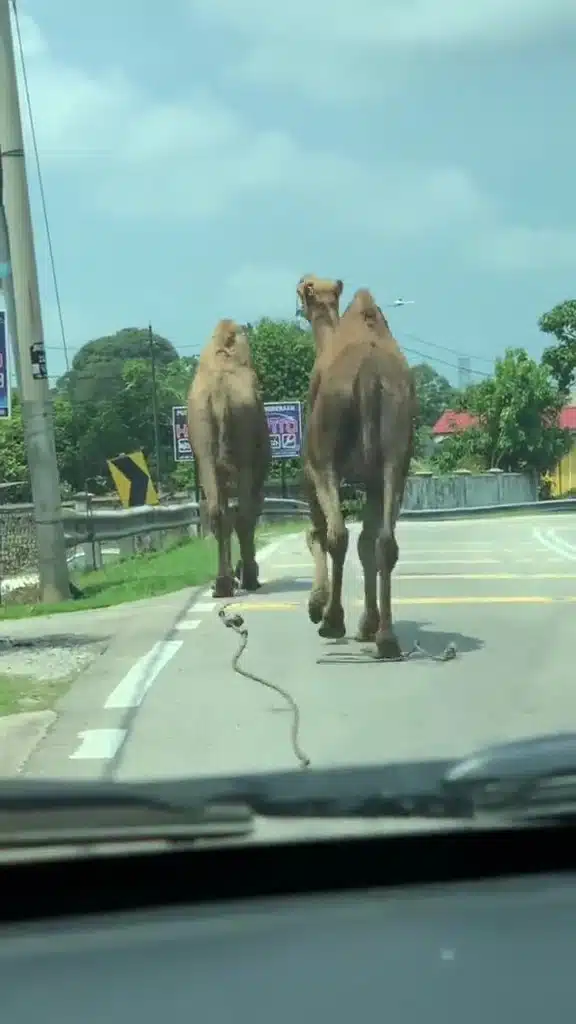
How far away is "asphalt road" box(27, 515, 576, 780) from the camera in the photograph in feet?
21.5

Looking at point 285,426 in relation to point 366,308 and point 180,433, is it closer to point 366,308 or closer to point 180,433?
point 180,433

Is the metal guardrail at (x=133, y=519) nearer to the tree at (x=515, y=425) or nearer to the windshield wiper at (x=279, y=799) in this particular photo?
the windshield wiper at (x=279, y=799)

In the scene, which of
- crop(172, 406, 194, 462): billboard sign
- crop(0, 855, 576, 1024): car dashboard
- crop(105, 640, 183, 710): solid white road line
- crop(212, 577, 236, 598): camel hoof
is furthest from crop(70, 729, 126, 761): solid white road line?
crop(172, 406, 194, 462): billboard sign

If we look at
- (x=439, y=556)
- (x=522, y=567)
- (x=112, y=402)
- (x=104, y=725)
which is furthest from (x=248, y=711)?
(x=112, y=402)

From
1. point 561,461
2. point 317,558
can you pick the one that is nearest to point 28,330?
point 317,558

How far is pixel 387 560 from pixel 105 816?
639cm

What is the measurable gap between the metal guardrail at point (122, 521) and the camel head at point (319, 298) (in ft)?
11.2

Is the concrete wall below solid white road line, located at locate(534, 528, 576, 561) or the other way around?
below

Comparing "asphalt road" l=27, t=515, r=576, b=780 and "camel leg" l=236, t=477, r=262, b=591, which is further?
"camel leg" l=236, t=477, r=262, b=591

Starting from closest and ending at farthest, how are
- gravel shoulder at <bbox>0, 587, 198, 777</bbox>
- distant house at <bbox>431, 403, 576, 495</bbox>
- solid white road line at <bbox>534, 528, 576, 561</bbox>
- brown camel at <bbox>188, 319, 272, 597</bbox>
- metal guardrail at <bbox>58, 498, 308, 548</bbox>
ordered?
gravel shoulder at <bbox>0, 587, 198, 777</bbox> → brown camel at <bbox>188, 319, 272, 597</bbox> → metal guardrail at <bbox>58, 498, 308, 548</bbox> → solid white road line at <bbox>534, 528, 576, 561</bbox> → distant house at <bbox>431, 403, 576, 495</bbox>

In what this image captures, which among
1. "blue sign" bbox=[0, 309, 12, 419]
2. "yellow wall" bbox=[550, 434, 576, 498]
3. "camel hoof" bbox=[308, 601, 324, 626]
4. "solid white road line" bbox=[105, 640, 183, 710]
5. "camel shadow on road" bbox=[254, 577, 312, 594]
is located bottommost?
"yellow wall" bbox=[550, 434, 576, 498]

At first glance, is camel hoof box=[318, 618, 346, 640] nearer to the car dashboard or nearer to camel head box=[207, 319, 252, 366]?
camel head box=[207, 319, 252, 366]

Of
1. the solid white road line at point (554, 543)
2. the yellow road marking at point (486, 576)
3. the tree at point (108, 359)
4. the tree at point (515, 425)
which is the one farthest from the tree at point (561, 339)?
the yellow road marking at point (486, 576)

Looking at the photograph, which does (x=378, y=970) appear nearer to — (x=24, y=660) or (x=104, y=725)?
(x=104, y=725)
